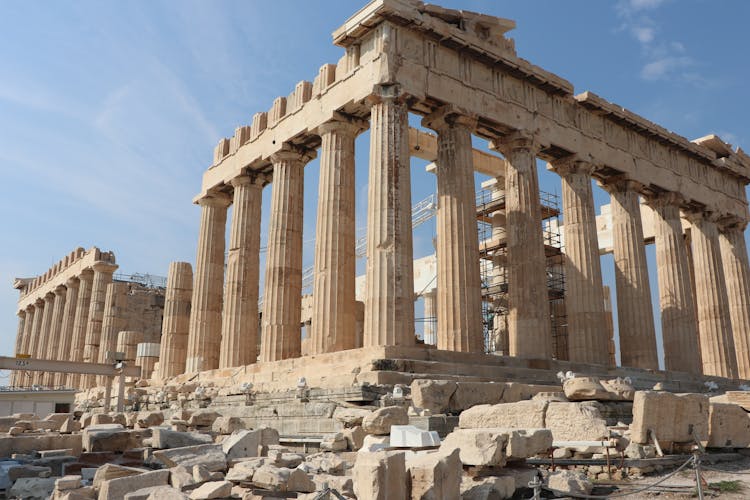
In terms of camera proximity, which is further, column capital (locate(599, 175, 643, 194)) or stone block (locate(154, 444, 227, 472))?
column capital (locate(599, 175, 643, 194))

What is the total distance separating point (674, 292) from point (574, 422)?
65.7 ft

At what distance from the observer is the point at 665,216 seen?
2917cm

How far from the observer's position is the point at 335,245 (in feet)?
70.1

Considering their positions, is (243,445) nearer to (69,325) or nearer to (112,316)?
(112,316)

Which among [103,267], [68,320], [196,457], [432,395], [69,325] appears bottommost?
[196,457]

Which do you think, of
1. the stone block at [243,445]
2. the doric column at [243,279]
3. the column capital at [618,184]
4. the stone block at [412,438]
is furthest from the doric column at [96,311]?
the stone block at [412,438]

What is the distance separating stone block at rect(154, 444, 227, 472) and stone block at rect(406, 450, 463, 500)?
337cm

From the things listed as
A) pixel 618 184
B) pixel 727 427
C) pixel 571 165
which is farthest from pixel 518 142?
pixel 727 427

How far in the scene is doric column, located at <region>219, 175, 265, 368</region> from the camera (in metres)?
25.7

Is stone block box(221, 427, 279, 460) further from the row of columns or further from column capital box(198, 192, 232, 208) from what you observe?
the row of columns

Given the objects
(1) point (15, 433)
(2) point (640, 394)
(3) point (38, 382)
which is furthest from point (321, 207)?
(3) point (38, 382)

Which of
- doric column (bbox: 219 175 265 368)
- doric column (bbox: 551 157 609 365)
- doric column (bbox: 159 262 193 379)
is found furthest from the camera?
doric column (bbox: 159 262 193 379)

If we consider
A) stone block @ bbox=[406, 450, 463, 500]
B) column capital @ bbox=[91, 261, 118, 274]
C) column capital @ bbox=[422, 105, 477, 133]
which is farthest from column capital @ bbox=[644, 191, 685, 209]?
column capital @ bbox=[91, 261, 118, 274]

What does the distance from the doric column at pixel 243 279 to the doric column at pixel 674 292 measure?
659 inches
